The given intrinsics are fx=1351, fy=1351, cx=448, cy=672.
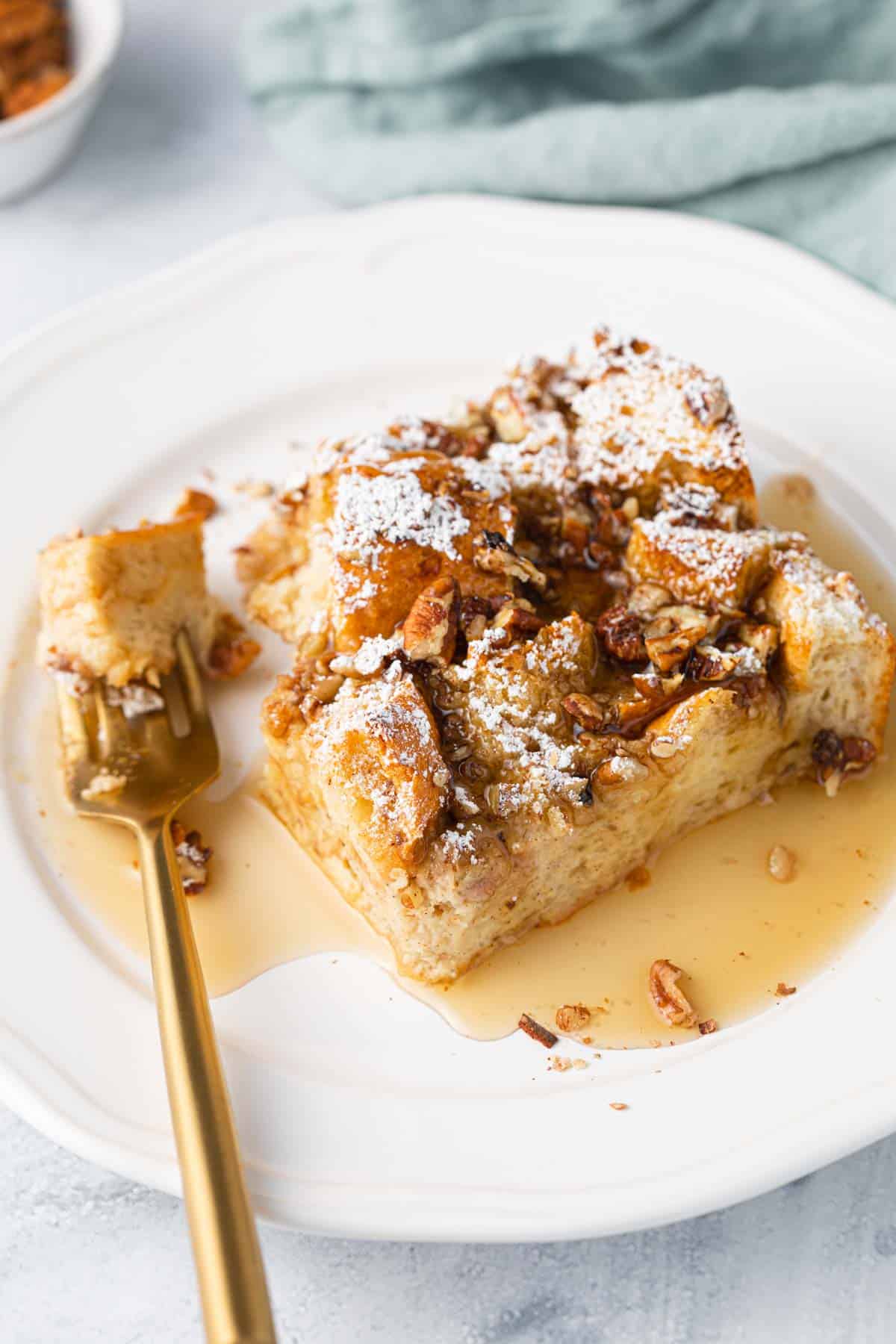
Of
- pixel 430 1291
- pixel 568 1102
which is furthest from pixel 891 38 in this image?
pixel 430 1291

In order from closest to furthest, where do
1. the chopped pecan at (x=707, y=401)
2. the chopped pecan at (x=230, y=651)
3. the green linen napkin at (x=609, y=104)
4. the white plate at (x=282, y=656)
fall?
the white plate at (x=282, y=656) < the chopped pecan at (x=707, y=401) < the chopped pecan at (x=230, y=651) < the green linen napkin at (x=609, y=104)

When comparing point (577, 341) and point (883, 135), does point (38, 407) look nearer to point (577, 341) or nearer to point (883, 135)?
point (577, 341)

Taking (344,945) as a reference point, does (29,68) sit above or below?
above

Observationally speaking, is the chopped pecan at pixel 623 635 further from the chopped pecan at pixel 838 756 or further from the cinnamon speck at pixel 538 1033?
the cinnamon speck at pixel 538 1033

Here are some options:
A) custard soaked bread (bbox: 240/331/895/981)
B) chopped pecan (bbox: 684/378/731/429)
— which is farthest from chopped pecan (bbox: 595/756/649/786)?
chopped pecan (bbox: 684/378/731/429)

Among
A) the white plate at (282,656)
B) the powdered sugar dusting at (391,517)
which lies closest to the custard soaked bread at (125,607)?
the white plate at (282,656)
